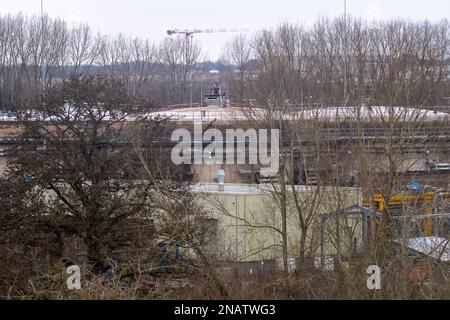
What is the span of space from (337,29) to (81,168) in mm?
19963

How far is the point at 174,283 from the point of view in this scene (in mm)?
7848

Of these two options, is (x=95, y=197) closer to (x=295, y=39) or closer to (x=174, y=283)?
(x=174, y=283)
